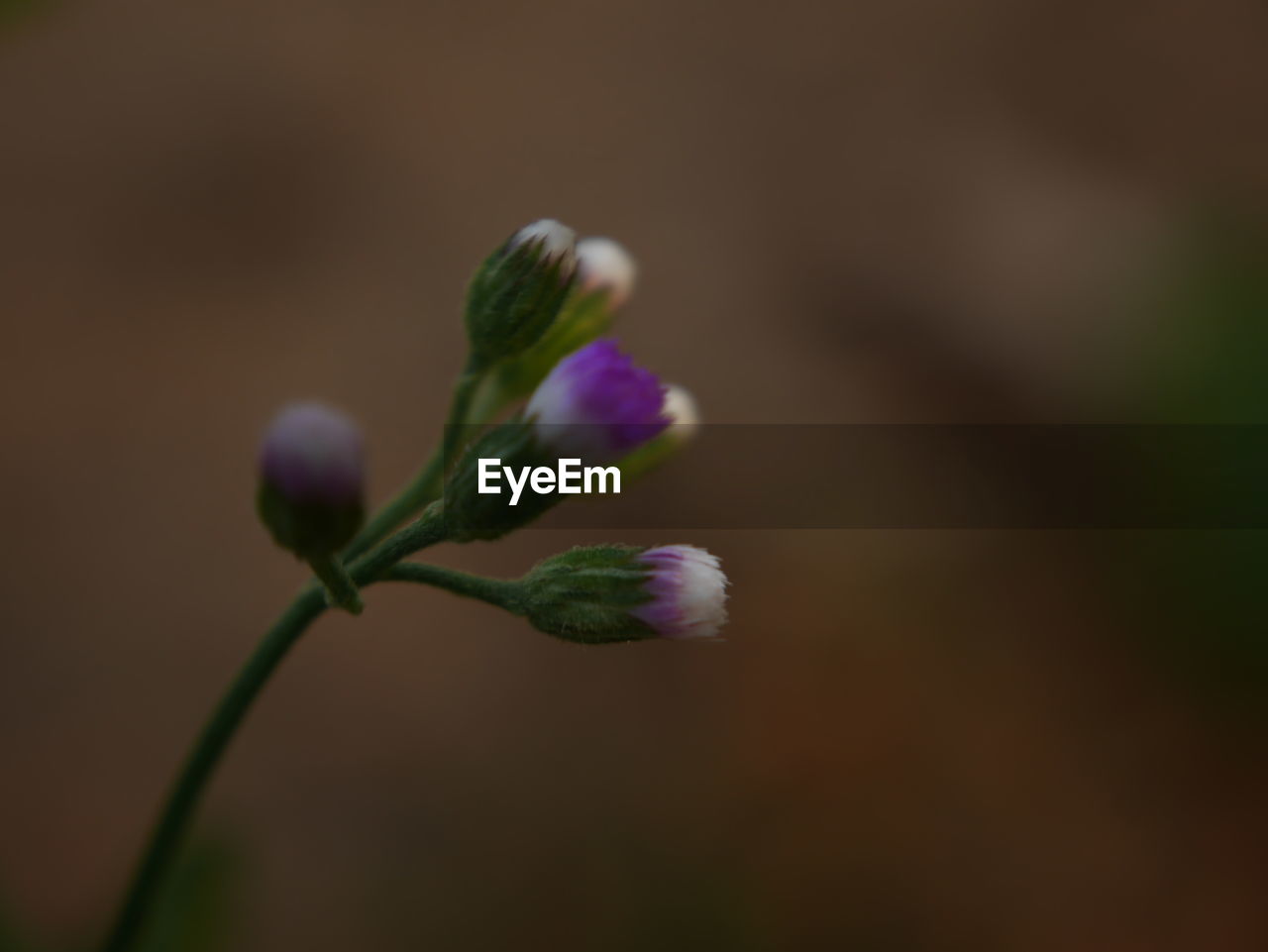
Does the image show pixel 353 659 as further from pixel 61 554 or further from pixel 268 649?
pixel 268 649

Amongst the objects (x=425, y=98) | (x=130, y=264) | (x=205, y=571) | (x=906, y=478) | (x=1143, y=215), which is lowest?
(x=205, y=571)

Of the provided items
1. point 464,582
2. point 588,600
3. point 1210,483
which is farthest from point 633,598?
point 1210,483

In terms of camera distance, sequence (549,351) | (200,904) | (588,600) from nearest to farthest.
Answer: (588,600) → (549,351) → (200,904)

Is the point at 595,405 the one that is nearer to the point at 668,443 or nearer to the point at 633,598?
the point at 633,598

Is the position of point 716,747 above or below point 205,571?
below

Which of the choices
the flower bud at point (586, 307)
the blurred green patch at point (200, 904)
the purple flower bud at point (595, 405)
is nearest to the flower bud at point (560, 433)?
the purple flower bud at point (595, 405)

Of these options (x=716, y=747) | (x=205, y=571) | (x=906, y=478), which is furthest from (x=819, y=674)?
(x=205, y=571)
